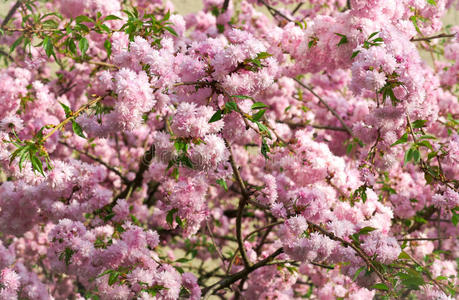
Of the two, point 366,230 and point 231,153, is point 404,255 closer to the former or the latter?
point 366,230

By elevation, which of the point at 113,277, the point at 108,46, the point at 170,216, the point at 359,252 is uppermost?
the point at 108,46

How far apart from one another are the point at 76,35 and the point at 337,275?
8.41 feet

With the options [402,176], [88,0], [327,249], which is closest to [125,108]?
[327,249]

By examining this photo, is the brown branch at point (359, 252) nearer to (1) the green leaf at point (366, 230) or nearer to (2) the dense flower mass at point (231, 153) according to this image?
(2) the dense flower mass at point (231, 153)

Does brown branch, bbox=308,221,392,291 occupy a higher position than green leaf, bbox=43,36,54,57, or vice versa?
green leaf, bbox=43,36,54,57

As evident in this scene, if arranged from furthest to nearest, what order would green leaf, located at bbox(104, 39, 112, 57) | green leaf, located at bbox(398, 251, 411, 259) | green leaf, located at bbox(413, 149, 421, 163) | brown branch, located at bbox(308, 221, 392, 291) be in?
1. green leaf, located at bbox(104, 39, 112, 57)
2. green leaf, located at bbox(398, 251, 411, 259)
3. brown branch, located at bbox(308, 221, 392, 291)
4. green leaf, located at bbox(413, 149, 421, 163)

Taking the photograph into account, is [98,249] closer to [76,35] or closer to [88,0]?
[76,35]

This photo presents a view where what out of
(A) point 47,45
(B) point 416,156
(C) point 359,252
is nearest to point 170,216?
(C) point 359,252

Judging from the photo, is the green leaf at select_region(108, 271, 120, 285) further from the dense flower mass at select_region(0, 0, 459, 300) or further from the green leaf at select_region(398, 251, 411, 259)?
the green leaf at select_region(398, 251, 411, 259)

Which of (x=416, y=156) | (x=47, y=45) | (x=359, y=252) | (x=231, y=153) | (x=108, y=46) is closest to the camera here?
(x=416, y=156)

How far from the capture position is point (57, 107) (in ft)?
10.8

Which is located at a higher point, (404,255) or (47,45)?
(47,45)

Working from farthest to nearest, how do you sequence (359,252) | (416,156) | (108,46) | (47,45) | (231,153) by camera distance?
(108,46) → (47,45) → (231,153) → (359,252) → (416,156)

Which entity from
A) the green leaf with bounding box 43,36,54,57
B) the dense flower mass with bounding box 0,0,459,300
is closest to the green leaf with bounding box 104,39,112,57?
the dense flower mass with bounding box 0,0,459,300
